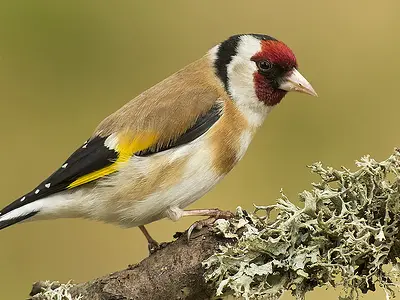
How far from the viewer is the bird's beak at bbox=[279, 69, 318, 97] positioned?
4.71 feet

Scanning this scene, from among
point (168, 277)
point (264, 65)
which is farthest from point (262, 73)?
point (168, 277)

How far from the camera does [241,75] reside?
4.89ft

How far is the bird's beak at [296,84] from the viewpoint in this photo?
1437 millimetres

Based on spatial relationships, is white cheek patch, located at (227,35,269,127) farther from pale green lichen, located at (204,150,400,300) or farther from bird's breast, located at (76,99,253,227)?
pale green lichen, located at (204,150,400,300)

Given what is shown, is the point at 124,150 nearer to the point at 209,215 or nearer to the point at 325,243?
the point at 209,215

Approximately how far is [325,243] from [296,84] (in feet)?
1.50

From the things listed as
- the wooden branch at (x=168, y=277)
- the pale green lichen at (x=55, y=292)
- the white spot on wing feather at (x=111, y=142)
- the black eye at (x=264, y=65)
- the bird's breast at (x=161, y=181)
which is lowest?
the wooden branch at (x=168, y=277)

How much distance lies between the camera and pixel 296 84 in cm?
145

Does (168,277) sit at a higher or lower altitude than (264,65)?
lower

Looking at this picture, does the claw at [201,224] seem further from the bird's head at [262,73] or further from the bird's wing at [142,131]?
the bird's head at [262,73]

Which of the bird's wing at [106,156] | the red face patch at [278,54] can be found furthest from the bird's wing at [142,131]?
the red face patch at [278,54]

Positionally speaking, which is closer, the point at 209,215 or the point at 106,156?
the point at 209,215

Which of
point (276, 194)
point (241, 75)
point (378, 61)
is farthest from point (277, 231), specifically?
point (378, 61)

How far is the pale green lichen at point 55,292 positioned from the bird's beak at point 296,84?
51 centimetres
